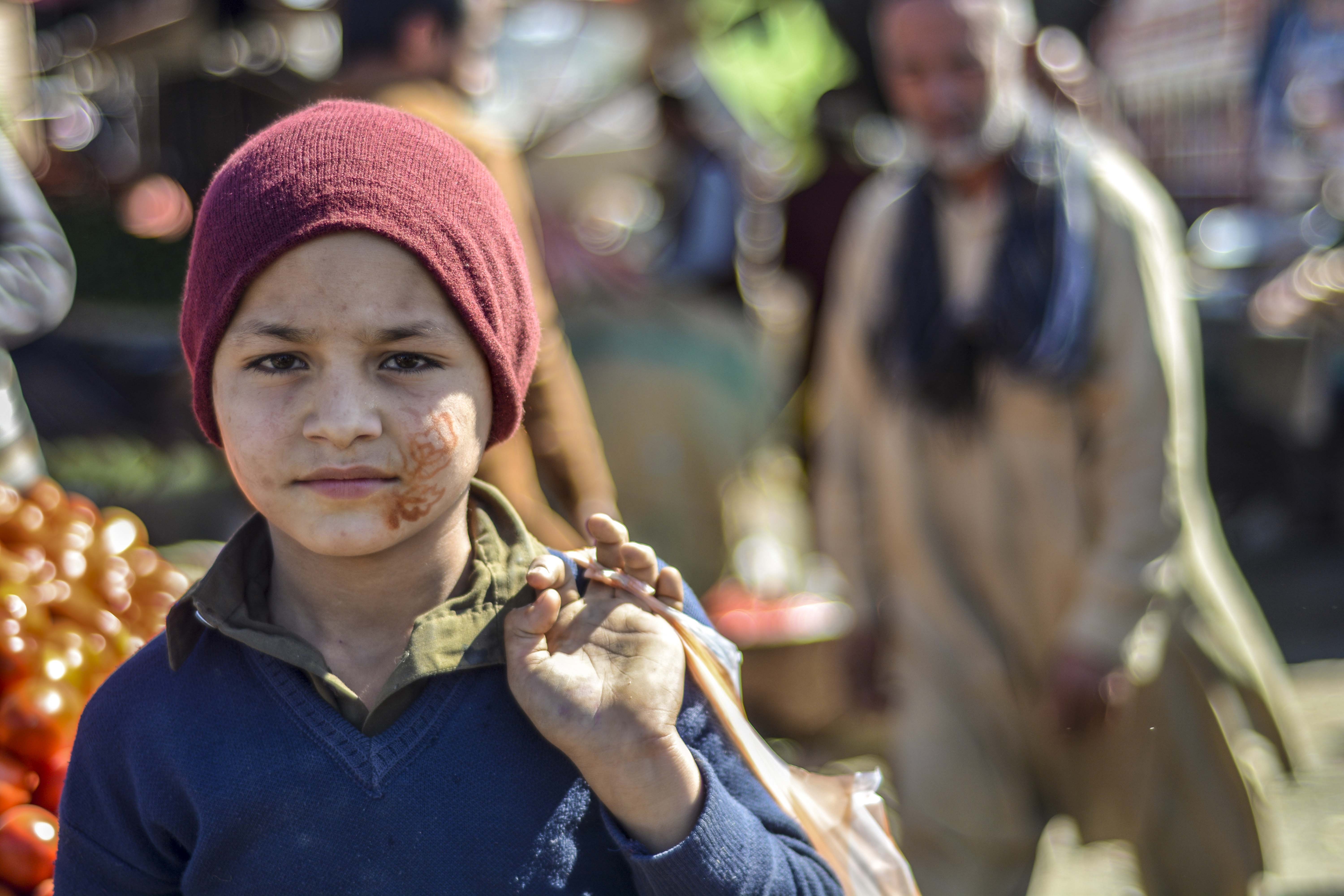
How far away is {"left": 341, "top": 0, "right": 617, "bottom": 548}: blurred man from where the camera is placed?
2658 mm

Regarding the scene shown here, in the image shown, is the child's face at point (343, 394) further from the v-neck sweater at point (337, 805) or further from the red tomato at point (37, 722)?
the red tomato at point (37, 722)

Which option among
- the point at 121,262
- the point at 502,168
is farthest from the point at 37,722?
the point at 121,262

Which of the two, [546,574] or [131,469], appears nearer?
[546,574]

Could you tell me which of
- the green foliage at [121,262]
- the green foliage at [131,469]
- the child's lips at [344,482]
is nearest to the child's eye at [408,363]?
the child's lips at [344,482]

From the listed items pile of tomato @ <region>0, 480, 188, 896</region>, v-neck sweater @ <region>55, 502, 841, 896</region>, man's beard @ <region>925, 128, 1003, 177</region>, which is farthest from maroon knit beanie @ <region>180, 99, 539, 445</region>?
man's beard @ <region>925, 128, 1003, 177</region>

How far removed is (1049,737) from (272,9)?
548 centimetres

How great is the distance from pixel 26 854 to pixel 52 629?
0.41 m

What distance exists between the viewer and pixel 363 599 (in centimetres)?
125

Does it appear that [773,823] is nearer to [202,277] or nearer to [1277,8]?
[202,277]

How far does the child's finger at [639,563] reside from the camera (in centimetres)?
128

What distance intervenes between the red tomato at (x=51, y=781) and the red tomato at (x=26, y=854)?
0.13 meters

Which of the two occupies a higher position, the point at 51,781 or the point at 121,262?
the point at 51,781

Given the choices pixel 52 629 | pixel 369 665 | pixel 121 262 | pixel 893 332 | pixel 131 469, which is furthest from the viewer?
pixel 121 262

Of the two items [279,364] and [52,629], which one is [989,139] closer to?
[279,364]
